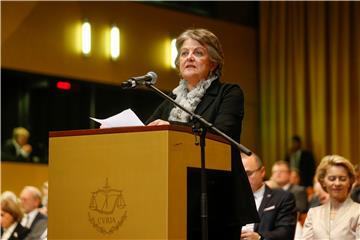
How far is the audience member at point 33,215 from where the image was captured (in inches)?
295

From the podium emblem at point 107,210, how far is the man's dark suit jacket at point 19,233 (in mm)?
4649

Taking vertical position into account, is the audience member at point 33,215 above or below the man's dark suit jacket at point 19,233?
above

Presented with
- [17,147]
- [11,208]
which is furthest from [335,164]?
[17,147]

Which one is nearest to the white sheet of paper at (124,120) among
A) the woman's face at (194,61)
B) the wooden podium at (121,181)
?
the wooden podium at (121,181)

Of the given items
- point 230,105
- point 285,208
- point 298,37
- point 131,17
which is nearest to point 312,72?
point 298,37

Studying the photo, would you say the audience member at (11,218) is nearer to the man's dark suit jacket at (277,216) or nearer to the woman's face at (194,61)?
the man's dark suit jacket at (277,216)

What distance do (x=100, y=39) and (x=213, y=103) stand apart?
8.87 meters

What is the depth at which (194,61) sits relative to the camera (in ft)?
11.2

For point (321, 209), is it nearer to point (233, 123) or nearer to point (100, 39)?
point (233, 123)

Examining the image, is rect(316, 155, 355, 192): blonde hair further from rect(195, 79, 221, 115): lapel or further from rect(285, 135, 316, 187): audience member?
rect(285, 135, 316, 187): audience member

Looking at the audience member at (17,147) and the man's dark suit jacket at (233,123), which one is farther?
the audience member at (17,147)

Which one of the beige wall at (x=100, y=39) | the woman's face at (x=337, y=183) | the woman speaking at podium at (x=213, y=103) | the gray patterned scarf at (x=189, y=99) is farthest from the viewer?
the beige wall at (x=100, y=39)

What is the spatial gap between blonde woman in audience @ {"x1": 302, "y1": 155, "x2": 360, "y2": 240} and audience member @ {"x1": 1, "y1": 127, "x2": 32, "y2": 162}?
6.22 meters

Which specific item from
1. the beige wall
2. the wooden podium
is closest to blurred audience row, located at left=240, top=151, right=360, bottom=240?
the wooden podium
